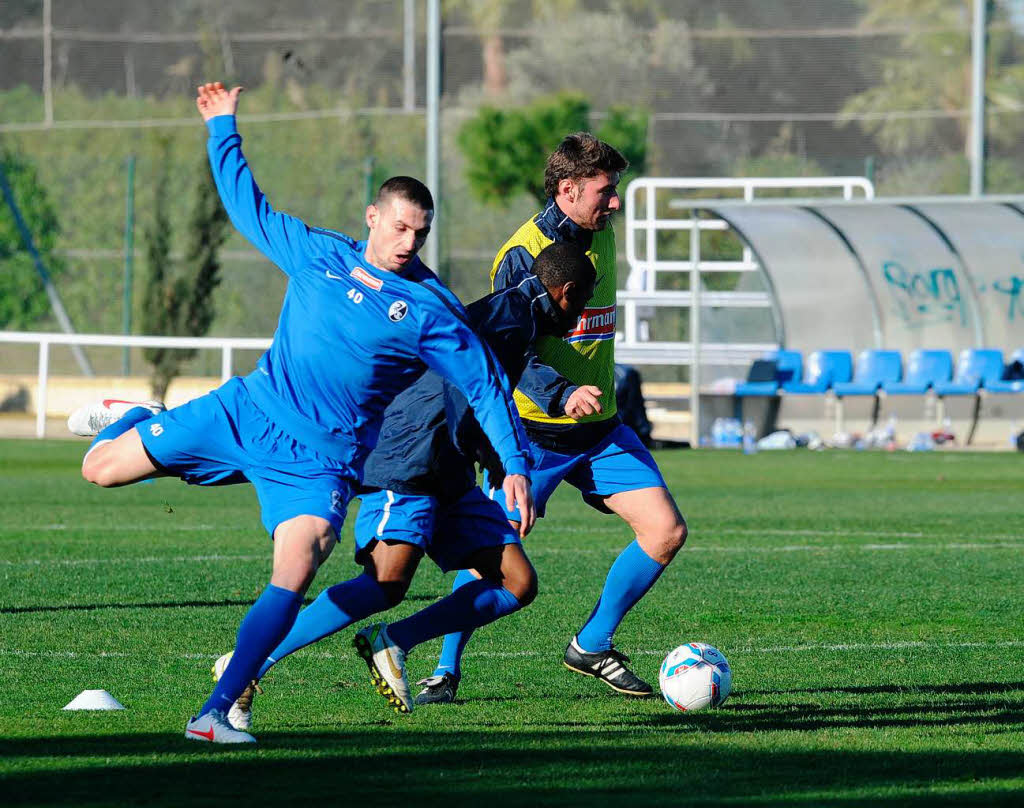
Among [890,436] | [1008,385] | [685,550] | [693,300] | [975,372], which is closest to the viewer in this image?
[685,550]

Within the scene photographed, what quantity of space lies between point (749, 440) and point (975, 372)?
3168 millimetres

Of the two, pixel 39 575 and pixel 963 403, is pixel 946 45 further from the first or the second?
pixel 39 575

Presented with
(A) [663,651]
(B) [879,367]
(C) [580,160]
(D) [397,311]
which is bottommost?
(A) [663,651]

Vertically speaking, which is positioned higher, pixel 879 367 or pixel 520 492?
pixel 520 492

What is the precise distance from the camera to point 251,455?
567 centimetres

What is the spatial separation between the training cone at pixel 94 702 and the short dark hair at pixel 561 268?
1971mm

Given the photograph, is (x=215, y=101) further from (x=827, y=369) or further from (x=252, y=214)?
(x=827, y=369)

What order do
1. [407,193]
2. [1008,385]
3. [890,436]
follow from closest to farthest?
[407,193], [1008,385], [890,436]

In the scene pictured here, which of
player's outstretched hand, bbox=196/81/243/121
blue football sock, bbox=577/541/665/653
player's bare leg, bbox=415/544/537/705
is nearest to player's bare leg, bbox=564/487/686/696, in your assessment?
blue football sock, bbox=577/541/665/653

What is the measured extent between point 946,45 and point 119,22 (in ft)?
74.0

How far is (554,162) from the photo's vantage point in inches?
273

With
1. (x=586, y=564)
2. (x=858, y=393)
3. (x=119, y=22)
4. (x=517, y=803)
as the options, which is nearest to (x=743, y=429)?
(x=858, y=393)

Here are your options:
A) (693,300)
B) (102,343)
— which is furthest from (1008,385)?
(102,343)

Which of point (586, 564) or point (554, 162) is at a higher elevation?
point (554, 162)
